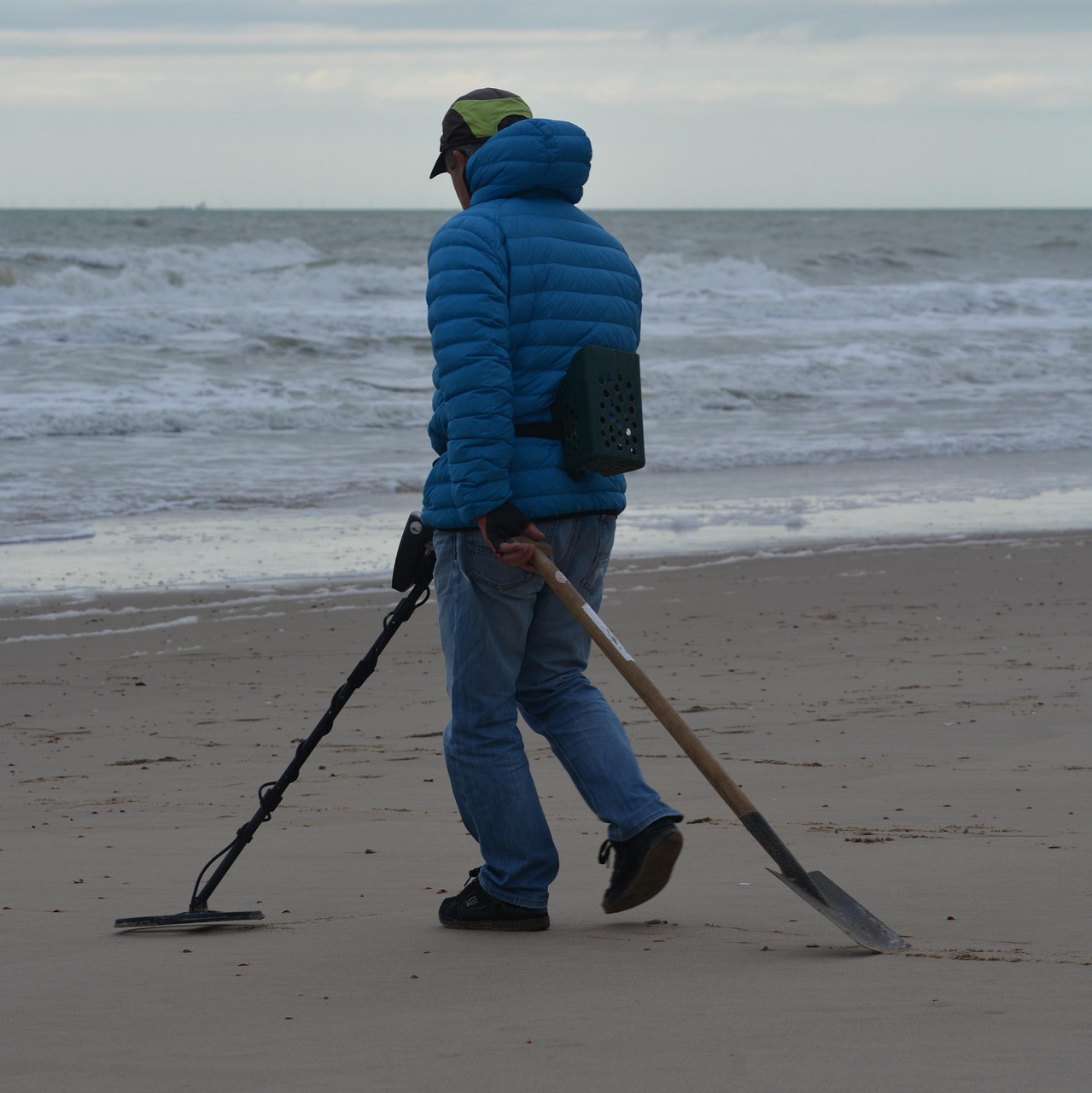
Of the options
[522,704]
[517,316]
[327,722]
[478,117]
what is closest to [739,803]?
[522,704]

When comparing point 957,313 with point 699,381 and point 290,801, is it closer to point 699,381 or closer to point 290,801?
point 699,381

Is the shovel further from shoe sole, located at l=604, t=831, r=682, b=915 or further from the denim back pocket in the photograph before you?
shoe sole, located at l=604, t=831, r=682, b=915

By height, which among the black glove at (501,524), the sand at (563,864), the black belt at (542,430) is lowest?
the sand at (563,864)

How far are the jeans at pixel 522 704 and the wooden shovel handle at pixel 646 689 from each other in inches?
4.5

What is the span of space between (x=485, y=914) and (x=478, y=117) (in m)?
1.71

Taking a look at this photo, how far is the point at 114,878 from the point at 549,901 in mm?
1088

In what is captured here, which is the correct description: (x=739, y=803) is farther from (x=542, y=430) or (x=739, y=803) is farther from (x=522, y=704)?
(x=542, y=430)

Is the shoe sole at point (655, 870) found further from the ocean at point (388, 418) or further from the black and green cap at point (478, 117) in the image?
the ocean at point (388, 418)

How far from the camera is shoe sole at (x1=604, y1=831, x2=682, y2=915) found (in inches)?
122

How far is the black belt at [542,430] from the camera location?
3109 mm

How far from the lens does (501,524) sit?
9.85 ft

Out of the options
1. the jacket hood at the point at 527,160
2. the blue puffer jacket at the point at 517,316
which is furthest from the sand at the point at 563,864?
the jacket hood at the point at 527,160

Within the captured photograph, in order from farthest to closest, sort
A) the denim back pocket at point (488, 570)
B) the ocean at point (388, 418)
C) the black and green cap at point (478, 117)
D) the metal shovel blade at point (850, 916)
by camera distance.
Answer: the ocean at point (388, 418) < the black and green cap at point (478, 117) < the denim back pocket at point (488, 570) < the metal shovel blade at point (850, 916)

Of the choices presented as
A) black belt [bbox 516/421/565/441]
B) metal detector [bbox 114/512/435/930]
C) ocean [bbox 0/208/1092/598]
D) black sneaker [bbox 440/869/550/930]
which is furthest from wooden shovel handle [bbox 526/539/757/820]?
ocean [bbox 0/208/1092/598]
